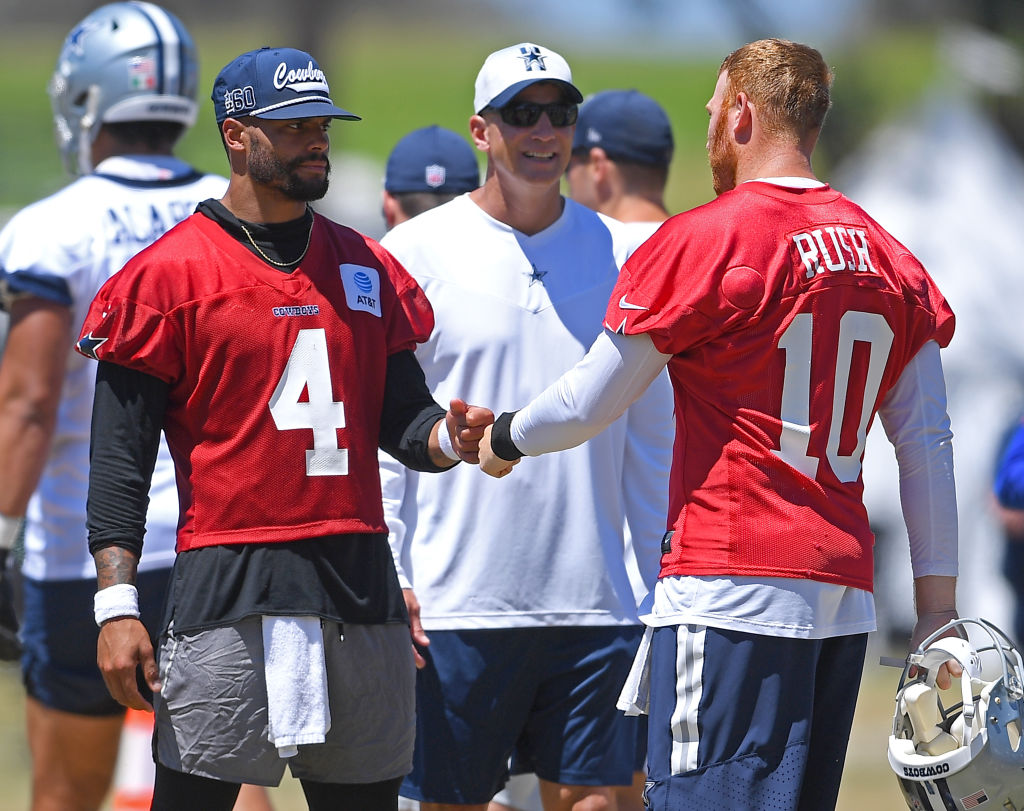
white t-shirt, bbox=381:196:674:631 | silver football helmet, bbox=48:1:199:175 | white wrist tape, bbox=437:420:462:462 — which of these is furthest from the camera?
silver football helmet, bbox=48:1:199:175

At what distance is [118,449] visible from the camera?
3137 millimetres

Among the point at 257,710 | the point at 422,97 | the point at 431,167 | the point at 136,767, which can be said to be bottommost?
the point at 136,767

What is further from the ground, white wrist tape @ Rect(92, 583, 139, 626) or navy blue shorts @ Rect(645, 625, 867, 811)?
white wrist tape @ Rect(92, 583, 139, 626)

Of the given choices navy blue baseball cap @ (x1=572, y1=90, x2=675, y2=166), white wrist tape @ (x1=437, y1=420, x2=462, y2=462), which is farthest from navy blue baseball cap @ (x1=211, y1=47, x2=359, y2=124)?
navy blue baseball cap @ (x1=572, y1=90, x2=675, y2=166)

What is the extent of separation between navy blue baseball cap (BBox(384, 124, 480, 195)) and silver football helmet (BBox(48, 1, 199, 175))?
2.67ft

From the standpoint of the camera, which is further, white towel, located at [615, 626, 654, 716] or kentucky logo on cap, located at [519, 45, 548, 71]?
kentucky logo on cap, located at [519, 45, 548, 71]

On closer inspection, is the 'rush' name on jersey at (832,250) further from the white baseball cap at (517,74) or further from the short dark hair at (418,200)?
the short dark hair at (418,200)

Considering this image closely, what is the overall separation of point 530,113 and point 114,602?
1.77 m

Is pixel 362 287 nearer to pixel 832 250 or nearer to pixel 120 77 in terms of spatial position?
pixel 832 250

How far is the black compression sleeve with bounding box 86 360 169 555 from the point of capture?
3137 mm

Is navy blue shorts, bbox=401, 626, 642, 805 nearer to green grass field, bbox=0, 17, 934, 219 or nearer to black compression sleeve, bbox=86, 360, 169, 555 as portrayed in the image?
black compression sleeve, bbox=86, 360, 169, 555

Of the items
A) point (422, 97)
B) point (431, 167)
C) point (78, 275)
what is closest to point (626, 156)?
point (431, 167)

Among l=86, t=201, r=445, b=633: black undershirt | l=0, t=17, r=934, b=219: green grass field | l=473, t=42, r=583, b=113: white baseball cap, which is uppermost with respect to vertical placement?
l=0, t=17, r=934, b=219: green grass field

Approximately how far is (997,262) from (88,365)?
8180 millimetres
